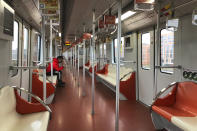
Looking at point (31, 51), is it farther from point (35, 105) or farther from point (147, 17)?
point (147, 17)

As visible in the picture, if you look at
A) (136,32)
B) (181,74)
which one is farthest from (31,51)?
(181,74)

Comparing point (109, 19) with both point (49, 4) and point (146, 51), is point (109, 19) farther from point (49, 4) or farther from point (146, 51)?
point (146, 51)

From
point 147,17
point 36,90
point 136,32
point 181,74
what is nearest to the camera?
point 181,74

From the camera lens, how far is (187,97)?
2.92m

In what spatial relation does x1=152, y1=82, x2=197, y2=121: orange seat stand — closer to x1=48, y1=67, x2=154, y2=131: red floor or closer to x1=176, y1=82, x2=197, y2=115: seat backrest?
x1=176, y1=82, x2=197, y2=115: seat backrest

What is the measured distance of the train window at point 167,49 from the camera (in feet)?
12.9

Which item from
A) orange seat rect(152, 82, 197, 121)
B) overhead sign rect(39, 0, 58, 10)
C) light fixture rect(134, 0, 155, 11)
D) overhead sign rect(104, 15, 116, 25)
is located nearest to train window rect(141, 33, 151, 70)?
orange seat rect(152, 82, 197, 121)

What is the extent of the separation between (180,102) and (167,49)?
1.55m

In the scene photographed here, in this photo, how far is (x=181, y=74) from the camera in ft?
11.4

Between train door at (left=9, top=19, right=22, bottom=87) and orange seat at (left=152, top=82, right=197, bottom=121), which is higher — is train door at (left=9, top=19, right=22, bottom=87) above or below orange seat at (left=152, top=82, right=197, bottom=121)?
above

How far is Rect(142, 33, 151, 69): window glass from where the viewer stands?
195 inches

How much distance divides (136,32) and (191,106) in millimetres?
3308

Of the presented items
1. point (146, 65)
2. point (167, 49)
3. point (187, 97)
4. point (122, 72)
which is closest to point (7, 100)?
point (187, 97)

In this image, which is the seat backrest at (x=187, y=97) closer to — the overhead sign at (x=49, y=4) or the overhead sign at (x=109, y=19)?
the overhead sign at (x=109, y=19)
